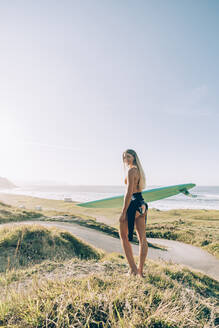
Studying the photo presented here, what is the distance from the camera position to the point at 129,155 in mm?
3594

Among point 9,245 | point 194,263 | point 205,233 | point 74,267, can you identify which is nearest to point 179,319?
point 74,267

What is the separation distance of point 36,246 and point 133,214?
4.04m

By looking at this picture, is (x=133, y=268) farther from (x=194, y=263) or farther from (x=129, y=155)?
(x=194, y=263)

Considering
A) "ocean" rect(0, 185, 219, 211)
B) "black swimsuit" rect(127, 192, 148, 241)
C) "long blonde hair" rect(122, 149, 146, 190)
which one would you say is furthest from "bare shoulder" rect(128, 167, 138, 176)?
"ocean" rect(0, 185, 219, 211)

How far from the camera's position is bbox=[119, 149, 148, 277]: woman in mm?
3264

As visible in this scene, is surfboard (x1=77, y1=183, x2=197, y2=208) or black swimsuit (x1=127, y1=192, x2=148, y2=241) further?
surfboard (x1=77, y1=183, x2=197, y2=208)

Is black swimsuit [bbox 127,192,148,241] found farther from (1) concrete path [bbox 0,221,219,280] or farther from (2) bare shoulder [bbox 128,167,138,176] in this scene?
(1) concrete path [bbox 0,221,219,280]

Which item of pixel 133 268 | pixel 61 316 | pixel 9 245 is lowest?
pixel 9 245

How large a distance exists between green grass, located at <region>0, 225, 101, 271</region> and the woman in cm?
205

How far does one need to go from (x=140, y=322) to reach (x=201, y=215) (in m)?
24.1

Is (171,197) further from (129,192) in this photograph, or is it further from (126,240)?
(129,192)

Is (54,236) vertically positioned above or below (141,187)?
below

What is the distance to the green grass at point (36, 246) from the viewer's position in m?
5.02

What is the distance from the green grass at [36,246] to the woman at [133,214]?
205 centimetres
